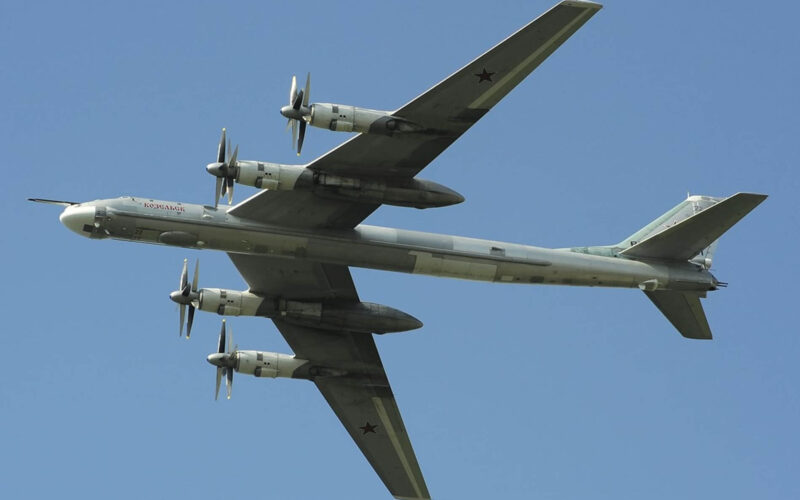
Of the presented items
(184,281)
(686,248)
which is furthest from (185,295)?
(686,248)

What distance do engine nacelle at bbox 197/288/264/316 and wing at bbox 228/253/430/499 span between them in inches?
85.2

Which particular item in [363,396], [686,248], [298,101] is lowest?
[363,396]

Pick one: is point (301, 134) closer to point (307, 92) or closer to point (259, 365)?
point (307, 92)

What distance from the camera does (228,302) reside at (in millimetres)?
47469

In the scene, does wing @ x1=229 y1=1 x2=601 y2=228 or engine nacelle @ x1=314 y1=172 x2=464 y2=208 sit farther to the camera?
engine nacelle @ x1=314 y1=172 x2=464 y2=208

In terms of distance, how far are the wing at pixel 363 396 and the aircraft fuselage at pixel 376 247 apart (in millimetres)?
4449

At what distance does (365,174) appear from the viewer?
43969 millimetres

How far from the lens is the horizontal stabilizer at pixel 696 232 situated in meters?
46.1

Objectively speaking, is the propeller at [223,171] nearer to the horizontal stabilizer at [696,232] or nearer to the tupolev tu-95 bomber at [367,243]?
the tupolev tu-95 bomber at [367,243]

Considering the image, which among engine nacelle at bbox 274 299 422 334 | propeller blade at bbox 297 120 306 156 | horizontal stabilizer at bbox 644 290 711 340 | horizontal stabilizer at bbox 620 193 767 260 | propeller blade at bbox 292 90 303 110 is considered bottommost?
engine nacelle at bbox 274 299 422 334

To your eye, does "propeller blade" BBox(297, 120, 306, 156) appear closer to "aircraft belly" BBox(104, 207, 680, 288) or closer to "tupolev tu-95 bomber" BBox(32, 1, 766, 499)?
"tupolev tu-95 bomber" BBox(32, 1, 766, 499)

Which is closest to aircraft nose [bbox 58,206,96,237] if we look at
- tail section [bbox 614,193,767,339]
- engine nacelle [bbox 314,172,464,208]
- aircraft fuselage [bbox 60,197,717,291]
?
aircraft fuselage [bbox 60,197,717,291]

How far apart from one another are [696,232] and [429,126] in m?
11.9

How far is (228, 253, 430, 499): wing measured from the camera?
5122 centimetres
